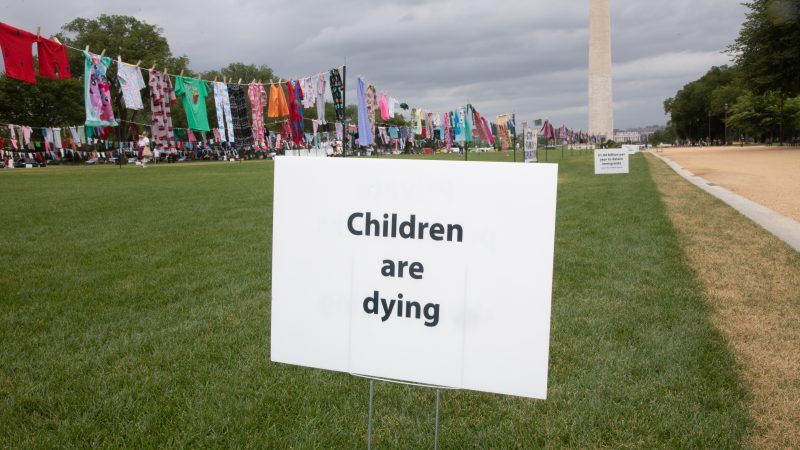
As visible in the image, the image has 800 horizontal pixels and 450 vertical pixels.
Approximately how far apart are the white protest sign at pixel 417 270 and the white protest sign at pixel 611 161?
64.2 feet

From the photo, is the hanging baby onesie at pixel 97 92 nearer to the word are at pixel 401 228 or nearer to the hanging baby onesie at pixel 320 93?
the hanging baby onesie at pixel 320 93

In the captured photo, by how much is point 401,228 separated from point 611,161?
19960 mm

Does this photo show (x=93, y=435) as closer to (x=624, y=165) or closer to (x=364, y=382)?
(x=364, y=382)

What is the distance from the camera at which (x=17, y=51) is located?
13469 mm

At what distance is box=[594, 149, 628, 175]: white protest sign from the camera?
20438 millimetres

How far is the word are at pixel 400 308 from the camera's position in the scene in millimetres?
2158

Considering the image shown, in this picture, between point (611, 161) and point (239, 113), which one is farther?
point (239, 113)

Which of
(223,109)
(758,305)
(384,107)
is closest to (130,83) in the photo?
(223,109)

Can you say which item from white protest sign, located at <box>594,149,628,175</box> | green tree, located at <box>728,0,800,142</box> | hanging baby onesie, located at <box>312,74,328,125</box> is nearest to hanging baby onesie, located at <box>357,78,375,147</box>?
hanging baby onesie, located at <box>312,74,328,125</box>

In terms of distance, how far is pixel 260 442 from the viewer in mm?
2744

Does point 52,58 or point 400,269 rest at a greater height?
point 52,58

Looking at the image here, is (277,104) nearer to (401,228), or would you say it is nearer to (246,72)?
(401,228)

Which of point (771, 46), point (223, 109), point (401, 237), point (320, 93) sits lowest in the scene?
point (401, 237)

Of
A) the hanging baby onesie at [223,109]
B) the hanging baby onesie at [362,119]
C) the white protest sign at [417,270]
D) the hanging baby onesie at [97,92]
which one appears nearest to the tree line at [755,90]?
the hanging baby onesie at [362,119]
